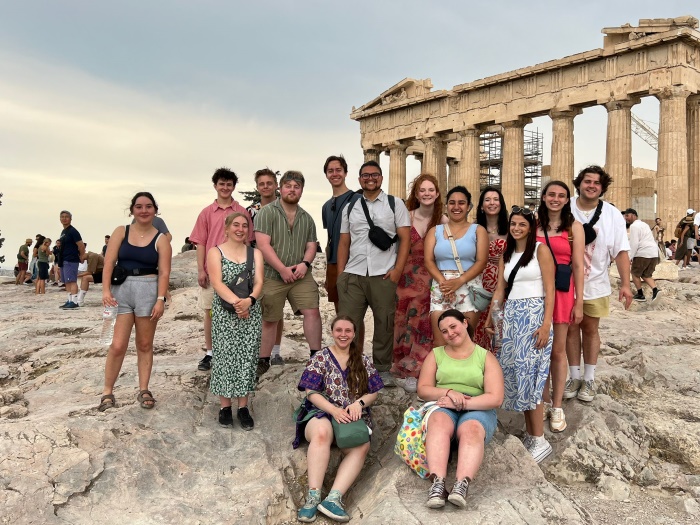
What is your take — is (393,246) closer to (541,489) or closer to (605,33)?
(541,489)

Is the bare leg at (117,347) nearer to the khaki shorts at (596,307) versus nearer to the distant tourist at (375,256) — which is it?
the distant tourist at (375,256)

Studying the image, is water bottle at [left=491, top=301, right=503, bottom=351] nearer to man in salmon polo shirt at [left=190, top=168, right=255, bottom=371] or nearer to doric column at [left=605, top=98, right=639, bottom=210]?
man in salmon polo shirt at [left=190, top=168, right=255, bottom=371]

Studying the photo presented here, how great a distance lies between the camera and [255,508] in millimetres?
4043

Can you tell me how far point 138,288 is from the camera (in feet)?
16.1

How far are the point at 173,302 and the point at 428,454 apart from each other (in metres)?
7.72

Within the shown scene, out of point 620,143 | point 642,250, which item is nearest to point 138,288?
point 642,250

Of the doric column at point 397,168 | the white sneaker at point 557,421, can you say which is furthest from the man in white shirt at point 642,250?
the doric column at point 397,168

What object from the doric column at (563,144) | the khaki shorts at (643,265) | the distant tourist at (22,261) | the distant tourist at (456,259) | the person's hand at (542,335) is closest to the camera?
the person's hand at (542,335)

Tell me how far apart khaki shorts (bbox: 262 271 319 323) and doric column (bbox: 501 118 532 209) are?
74.5 feet

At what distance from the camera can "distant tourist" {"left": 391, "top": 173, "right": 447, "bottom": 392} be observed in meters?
5.61

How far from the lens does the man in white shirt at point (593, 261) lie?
536 cm

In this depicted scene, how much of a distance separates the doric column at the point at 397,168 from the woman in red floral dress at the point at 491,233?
28475 millimetres

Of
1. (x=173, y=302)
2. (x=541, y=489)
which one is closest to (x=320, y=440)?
(x=541, y=489)

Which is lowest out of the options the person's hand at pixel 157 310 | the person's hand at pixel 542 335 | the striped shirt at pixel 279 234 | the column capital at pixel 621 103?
the person's hand at pixel 542 335
